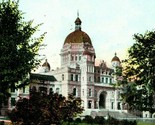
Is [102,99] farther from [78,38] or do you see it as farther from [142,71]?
[142,71]

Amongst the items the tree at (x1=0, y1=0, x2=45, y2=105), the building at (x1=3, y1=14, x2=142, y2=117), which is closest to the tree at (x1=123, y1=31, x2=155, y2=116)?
the tree at (x1=0, y1=0, x2=45, y2=105)

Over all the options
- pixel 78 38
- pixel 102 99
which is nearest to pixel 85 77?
pixel 102 99

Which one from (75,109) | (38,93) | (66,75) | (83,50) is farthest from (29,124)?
(83,50)

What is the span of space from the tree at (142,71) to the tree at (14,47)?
12251 millimetres

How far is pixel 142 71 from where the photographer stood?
38.3m

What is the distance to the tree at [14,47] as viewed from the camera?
28.4 m

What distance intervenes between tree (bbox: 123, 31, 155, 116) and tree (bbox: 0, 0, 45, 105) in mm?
12251

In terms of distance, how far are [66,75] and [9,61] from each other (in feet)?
181

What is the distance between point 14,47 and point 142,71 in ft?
49.5

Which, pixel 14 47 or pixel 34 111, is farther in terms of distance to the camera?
pixel 14 47

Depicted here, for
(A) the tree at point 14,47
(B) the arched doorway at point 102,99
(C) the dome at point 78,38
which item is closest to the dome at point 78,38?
(C) the dome at point 78,38

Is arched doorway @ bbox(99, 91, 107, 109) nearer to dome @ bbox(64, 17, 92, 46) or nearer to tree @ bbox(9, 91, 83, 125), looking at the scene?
dome @ bbox(64, 17, 92, 46)

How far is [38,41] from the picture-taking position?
3048cm

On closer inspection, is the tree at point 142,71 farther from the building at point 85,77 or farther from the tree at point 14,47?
the building at point 85,77
